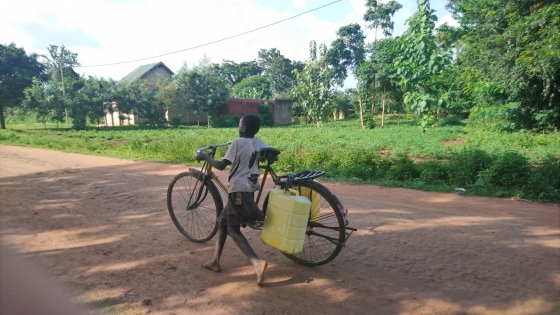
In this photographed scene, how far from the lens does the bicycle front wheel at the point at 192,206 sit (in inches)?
162

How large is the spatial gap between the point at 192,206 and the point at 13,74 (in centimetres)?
3181

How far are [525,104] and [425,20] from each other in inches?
241

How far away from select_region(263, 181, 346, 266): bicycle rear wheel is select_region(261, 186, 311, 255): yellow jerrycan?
239mm

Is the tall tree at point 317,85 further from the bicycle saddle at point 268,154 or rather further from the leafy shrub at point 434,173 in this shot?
the bicycle saddle at point 268,154

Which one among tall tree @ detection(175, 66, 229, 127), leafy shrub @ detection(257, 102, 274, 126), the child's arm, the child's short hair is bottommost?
the child's arm

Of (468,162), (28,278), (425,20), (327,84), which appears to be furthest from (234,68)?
(28,278)

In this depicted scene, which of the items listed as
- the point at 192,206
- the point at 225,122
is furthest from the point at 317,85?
the point at 192,206

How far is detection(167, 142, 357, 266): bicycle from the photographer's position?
3354mm

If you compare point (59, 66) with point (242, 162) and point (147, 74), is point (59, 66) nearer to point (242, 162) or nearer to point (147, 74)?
point (147, 74)

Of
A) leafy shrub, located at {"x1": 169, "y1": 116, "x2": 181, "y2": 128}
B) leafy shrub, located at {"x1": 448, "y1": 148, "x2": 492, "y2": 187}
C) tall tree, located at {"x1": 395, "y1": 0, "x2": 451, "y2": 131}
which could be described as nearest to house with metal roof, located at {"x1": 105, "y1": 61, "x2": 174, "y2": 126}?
leafy shrub, located at {"x1": 169, "y1": 116, "x2": 181, "y2": 128}

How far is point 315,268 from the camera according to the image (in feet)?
11.6

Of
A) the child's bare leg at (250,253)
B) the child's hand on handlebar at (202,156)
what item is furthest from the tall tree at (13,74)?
the child's bare leg at (250,253)

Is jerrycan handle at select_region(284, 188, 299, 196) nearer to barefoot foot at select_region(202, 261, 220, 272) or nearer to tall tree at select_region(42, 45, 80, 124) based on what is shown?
barefoot foot at select_region(202, 261, 220, 272)

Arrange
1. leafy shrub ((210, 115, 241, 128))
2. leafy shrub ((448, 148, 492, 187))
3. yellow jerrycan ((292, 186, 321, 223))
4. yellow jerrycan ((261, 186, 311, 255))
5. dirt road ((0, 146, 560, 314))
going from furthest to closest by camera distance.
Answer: leafy shrub ((210, 115, 241, 128)), leafy shrub ((448, 148, 492, 187)), yellow jerrycan ((292, 186, 321, 223)), yellow jerrycan ((261, 186, 311, 255)), dirt road ((0, 146, 560, 314))
